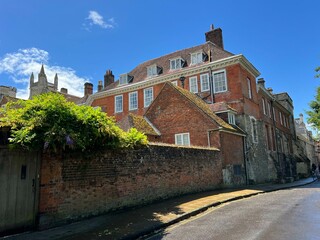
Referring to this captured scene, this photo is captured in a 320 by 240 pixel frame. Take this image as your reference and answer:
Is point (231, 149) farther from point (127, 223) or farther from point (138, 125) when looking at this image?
point (127, 223)

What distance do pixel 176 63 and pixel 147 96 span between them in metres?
5.01

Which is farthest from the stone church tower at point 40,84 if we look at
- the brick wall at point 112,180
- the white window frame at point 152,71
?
the brick wall at point 112,180

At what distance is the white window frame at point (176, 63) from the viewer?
93.0 ft

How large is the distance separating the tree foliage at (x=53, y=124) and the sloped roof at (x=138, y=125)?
10.3 m

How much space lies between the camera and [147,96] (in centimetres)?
2933

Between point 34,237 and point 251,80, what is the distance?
80.3ft

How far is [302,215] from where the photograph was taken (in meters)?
7.89

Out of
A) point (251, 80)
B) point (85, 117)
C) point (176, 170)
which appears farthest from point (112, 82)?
point (85, 117)

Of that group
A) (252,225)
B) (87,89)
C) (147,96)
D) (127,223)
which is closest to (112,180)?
(127,223)

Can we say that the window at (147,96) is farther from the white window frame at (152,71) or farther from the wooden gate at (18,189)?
the wooden gate at (18,189)

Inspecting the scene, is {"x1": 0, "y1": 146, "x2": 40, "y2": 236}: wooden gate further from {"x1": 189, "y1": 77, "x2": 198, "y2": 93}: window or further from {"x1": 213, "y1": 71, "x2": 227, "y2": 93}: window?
{"x1": 189, "y1": 77, "x2": 198, "y2": 93}: window

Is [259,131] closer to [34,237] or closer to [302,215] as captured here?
[302,215]

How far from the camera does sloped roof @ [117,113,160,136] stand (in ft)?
59.5

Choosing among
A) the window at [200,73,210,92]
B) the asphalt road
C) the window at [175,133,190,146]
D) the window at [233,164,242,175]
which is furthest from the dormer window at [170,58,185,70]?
the asphalt road
